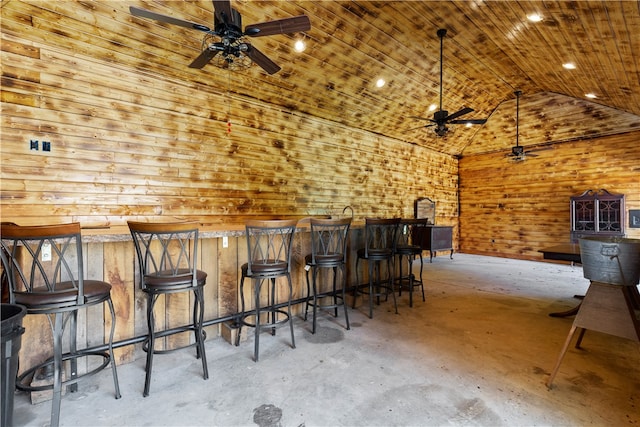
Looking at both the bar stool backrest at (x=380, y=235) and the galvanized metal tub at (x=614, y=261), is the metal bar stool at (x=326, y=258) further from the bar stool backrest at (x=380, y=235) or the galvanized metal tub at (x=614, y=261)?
the galvanized metal tub at (x=614, y=261)

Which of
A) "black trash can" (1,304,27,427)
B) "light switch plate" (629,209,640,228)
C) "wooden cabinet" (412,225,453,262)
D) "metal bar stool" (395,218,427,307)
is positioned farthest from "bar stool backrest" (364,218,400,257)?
"light switch plate" (629,209,640,228)

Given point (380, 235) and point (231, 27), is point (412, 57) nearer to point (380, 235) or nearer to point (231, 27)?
point (380, 235)

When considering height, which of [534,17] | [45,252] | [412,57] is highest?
[412,57]

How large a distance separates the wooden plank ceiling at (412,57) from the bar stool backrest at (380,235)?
6.90 feet

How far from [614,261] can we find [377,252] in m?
2.03

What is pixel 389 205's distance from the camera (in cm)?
800

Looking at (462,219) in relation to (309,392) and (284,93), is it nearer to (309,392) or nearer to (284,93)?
(284,93)

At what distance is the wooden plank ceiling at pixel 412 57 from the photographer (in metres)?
3.51

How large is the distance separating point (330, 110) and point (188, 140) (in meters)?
2.94

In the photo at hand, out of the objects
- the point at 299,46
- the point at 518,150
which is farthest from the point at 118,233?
the point at 518,150

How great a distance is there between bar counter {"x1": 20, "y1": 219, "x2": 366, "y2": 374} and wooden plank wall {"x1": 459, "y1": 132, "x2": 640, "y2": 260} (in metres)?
7.67

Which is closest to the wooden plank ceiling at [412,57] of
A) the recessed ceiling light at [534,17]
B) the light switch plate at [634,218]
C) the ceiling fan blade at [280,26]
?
the recessed ceiling light at [534,17]

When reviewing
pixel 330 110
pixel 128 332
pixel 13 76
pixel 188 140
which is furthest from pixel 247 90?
pixel 128 332

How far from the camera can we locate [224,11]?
8.19 feet
